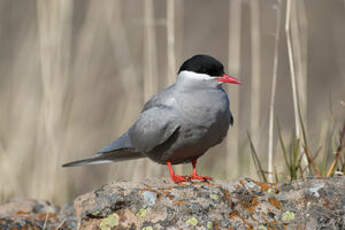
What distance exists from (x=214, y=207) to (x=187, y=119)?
0.81 m

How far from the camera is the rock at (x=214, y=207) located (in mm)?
2535

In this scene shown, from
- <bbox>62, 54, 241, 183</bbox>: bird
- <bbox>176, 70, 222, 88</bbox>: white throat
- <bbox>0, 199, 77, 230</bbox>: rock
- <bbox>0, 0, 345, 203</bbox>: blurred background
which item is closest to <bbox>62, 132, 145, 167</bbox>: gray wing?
<bbox>62, 54, 241, 183</bbox>: bird

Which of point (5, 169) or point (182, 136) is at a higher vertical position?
point (182, 136)

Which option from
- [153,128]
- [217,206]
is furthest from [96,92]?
[217,206]

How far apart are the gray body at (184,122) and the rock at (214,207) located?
0.61 metres

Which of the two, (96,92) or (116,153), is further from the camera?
(96,92)

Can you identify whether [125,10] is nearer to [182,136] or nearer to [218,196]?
[182,136]

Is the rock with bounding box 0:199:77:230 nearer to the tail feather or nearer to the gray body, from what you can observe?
the tail feather

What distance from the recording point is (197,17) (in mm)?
9836

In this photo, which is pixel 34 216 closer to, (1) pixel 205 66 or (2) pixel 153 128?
(2) pixel 153 128

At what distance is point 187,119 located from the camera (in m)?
3.28

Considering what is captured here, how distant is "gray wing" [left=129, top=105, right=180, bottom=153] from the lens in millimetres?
3320

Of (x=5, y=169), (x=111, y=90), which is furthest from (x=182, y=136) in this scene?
(x=111, y=90)

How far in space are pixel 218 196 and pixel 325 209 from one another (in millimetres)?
478
